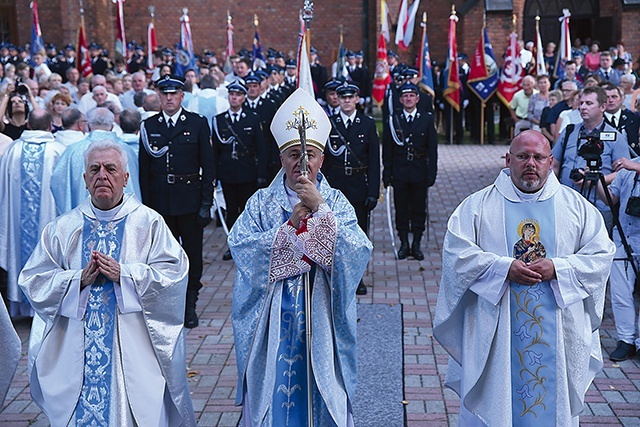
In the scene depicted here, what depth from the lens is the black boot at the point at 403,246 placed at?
33.8 ft

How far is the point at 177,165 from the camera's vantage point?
7902mm

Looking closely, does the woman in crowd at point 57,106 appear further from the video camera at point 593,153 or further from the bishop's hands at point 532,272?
the bishop's hands at point 532,272

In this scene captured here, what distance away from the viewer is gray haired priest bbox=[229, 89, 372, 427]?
4484mm

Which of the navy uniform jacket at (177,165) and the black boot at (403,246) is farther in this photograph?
the black boot at (403,246)

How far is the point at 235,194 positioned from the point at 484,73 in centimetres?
1055

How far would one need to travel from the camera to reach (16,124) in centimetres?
922

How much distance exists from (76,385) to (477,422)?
2.15 metres

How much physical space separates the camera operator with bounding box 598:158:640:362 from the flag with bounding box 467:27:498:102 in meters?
12.5

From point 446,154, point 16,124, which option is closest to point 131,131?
point 16,124

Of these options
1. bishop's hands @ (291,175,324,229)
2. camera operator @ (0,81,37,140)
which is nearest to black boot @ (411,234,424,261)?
camera operator @ (0,81,37,140)

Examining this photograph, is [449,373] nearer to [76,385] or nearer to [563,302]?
[563,302]

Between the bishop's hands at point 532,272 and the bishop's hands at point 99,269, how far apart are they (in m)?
2.01

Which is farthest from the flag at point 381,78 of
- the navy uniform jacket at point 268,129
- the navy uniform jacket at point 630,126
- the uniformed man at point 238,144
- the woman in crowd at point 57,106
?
the navy uniform jacket at point 630,126

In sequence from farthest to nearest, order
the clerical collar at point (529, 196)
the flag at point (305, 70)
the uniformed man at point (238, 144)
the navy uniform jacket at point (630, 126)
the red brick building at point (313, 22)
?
1. the red brick building at point (313, 22)
2. the uniformed man at point (238, 144)
3. the navy uniform jacket at point (630, 126)
4. the flag at point (305, 70)
5. the clerical collar at point (529, 196)
